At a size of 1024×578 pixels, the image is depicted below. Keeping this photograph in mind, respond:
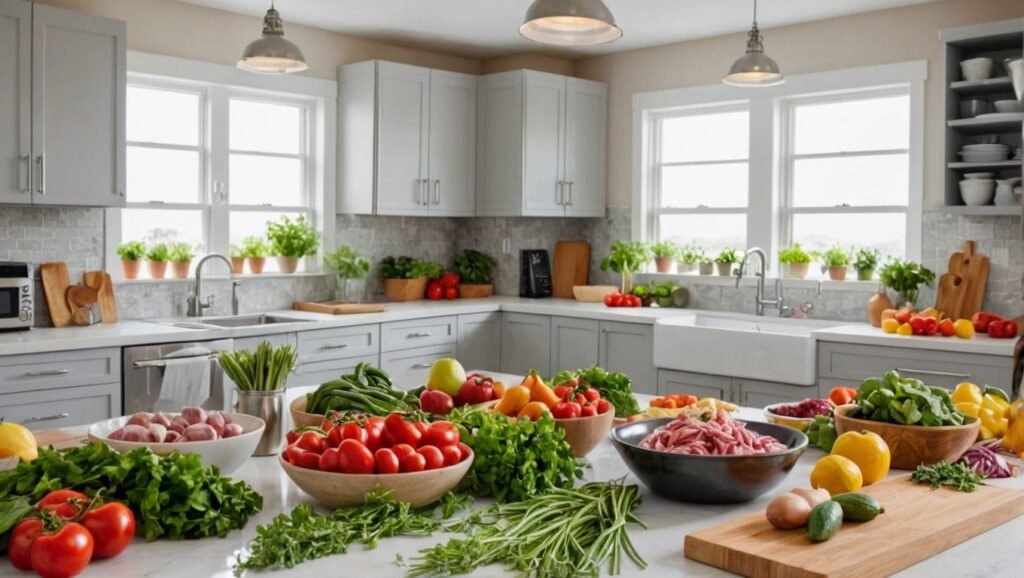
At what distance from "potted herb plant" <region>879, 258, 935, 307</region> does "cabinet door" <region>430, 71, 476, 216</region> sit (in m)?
2.74

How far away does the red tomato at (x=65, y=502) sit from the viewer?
163cm

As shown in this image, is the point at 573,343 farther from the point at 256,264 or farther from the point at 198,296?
A: the point at 198,296

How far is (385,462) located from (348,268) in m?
4.51

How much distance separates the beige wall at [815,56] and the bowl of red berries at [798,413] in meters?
3.13

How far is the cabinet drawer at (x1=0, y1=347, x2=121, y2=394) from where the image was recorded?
13.6 ft

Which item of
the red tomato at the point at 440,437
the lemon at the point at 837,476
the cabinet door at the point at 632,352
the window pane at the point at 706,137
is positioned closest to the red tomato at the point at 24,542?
the red tomato at the point at 440,437

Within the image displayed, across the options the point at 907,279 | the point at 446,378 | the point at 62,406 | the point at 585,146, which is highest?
the point at 585,146

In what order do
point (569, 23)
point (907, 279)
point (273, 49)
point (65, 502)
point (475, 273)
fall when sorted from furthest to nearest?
point (475, 273) < point (907, 279) < point (273, 49) < point (569, 23) < point (65, 502)

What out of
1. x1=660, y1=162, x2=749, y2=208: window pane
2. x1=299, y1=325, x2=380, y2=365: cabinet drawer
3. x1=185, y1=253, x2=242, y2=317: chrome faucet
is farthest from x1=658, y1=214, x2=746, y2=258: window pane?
x1=185, y1=253, x2=242, y2=317: chrome faucet

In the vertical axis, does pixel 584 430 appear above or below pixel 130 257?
below

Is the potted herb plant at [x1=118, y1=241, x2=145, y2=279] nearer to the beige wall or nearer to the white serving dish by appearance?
the beige wall

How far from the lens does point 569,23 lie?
3.05 meters

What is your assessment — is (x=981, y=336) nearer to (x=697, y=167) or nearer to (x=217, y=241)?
(x=697, y=167)

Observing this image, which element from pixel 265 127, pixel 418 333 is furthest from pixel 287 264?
pixel 418 333
